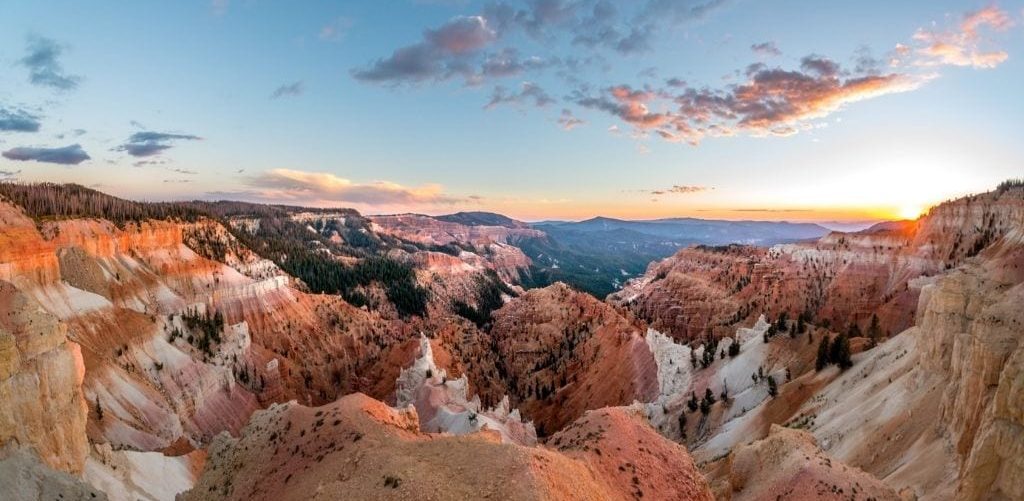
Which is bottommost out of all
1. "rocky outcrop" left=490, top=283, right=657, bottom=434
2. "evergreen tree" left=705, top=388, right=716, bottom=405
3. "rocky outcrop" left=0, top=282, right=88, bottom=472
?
"rocky outcrop" left=490, top=283, right=657, bottom=434

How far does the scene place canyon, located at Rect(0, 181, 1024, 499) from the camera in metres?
18.4

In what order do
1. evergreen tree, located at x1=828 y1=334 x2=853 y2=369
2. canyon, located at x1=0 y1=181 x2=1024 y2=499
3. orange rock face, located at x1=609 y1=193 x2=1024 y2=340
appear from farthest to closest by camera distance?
orange rock face, located at x1=609 y1=193 x2=1024 y2=340
evergreen tree, located at x1=828 y1=334 x2=853 y2=369
canyon, located at x1=0 y1=181 x2=1024 y2=499

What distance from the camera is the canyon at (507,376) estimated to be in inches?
723

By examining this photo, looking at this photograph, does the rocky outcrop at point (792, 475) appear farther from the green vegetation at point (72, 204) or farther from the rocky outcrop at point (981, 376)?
the green vegetation at point (72, 204)

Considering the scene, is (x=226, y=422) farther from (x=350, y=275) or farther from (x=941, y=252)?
(x=941, y=252)

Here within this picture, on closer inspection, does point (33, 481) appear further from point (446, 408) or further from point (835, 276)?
point (835, 276)

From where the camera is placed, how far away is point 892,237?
9869 centimetres

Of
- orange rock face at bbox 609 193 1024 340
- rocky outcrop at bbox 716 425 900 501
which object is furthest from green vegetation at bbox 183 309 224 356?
orange rock face at bbox 609 193 1024 340

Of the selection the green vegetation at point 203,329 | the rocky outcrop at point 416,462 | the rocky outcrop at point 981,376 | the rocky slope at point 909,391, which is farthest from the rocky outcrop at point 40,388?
the green vegetation at point 203,329

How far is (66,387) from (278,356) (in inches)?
2138

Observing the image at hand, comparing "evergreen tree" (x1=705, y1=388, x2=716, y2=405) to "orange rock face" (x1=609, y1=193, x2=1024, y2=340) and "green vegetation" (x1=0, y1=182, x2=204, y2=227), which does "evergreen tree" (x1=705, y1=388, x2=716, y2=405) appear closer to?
"orange rock face" (x1=609, y1=193, x2=1024, y2=340)

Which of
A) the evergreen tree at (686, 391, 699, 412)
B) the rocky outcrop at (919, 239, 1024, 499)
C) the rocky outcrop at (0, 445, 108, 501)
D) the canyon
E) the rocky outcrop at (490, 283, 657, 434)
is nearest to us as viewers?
the rocky outcrop at (919, 239, 1024, 499)

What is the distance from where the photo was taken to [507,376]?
85.9 meters

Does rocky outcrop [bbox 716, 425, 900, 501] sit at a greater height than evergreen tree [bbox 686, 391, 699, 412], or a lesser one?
greater
